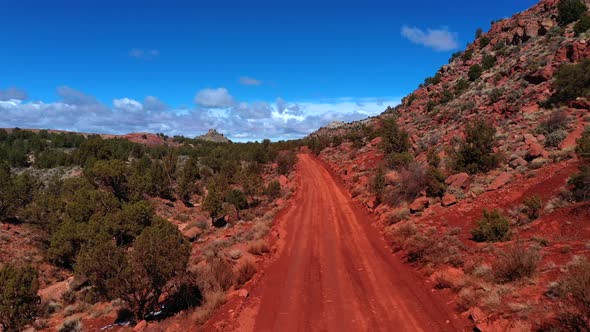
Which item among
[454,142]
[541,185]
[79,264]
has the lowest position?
[79,264]

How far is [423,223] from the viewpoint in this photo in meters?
16.8

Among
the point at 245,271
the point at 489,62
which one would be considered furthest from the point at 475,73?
the point at 245,271

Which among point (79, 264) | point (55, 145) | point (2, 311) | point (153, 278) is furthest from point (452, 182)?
point (55, 145)

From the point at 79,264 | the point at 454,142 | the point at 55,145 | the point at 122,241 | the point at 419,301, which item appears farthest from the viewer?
the point at 55,145

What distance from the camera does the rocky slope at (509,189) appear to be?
9031 mm

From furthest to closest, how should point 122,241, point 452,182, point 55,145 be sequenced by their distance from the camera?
point 55,145 → point 122,241 → point 452,182

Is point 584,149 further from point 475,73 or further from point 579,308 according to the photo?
point 475,73

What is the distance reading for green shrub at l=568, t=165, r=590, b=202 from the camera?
13.1 m

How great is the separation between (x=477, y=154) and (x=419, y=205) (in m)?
5.27

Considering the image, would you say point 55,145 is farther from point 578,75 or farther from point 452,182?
point 578,75

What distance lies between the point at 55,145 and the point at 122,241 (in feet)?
219

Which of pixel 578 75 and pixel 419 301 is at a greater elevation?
pixel 578 75

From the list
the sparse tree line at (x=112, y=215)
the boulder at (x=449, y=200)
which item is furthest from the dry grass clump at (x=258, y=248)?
the boulder at (x=449, y=200)

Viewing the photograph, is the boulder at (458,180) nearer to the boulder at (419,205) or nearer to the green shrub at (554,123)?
the boulder at (419,205)
